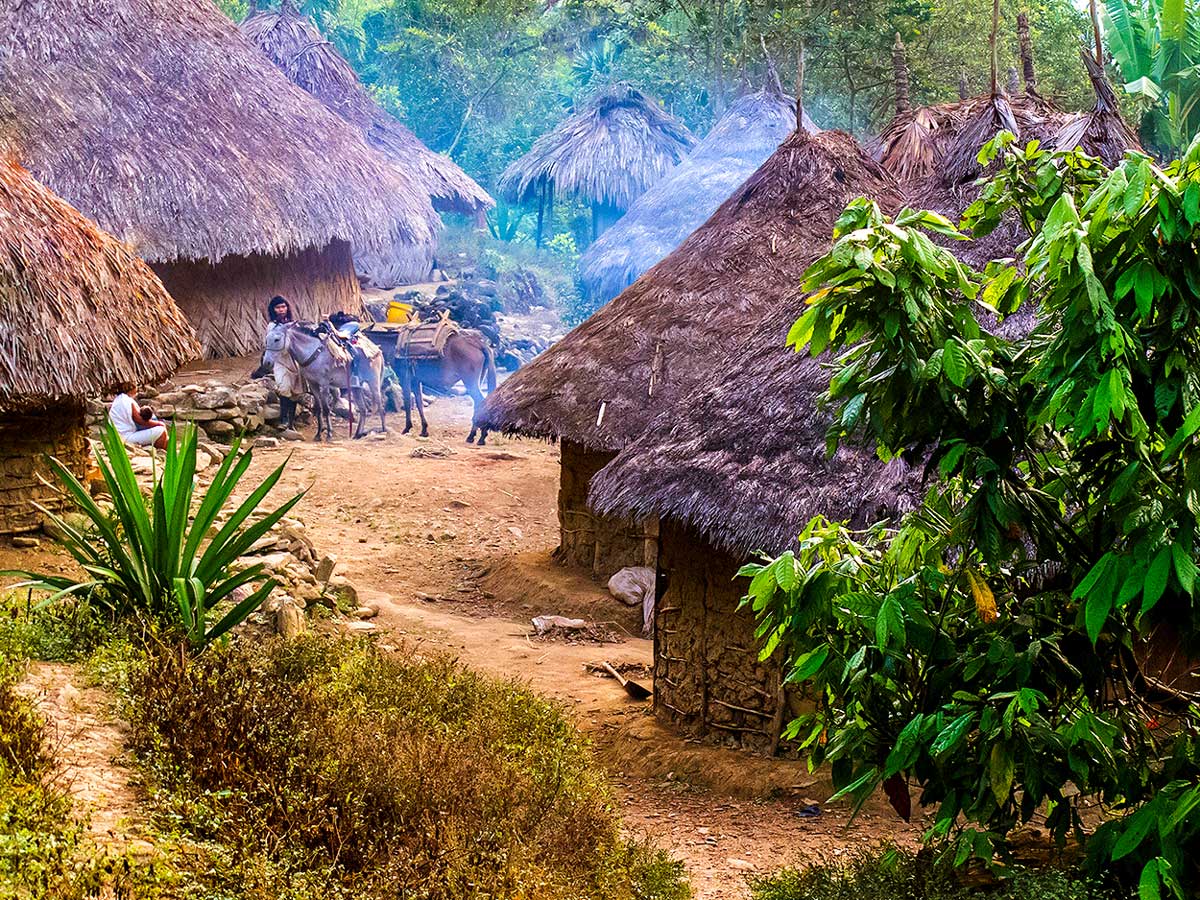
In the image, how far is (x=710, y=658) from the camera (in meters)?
7.29

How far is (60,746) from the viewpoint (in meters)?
4.05

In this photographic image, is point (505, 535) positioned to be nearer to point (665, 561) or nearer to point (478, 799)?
point (665, 561)

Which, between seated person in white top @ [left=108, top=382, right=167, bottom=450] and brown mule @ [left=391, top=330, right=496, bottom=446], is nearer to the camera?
seated person in white top @ [left=108, top=382, right=167, bottom=450]

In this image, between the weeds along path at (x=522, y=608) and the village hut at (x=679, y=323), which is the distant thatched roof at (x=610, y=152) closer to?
the weeds along path at (x=522, y=608)

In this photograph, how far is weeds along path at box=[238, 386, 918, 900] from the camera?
6270mm

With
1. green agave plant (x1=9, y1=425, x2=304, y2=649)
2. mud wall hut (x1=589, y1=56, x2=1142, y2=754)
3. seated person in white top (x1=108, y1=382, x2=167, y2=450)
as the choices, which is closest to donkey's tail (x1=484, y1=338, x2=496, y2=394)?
seated person in white top (x1=108, y1=382, x2=167, y2=450)

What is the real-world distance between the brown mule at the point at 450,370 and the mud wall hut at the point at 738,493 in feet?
28.3

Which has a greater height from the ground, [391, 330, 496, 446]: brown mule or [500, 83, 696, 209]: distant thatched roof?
[500, 83, 696, 209]: distant thatched roof

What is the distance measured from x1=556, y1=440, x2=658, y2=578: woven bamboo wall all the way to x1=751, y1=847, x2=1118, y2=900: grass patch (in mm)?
6083

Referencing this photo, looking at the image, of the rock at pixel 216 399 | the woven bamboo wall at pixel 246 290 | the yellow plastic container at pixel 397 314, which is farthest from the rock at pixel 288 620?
the yellow plastic container at pixel 397 314

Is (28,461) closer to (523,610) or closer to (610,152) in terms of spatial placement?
(523,610)

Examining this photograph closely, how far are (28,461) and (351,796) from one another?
188 inches

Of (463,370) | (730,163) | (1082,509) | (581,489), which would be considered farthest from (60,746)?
(730,163)

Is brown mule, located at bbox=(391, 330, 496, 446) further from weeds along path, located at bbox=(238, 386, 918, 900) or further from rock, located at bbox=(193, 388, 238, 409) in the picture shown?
rock, located at bbox=(193, 388, 238, 409)
